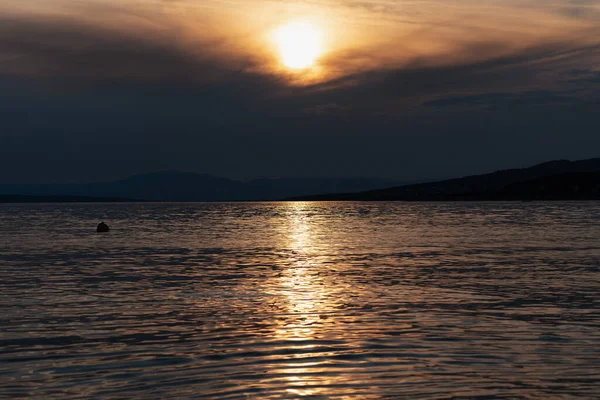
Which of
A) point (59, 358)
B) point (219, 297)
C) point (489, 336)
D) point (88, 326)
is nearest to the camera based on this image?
point (59, 358)

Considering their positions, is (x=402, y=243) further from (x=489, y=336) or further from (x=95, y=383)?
(x=95, y=383)

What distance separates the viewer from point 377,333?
20.6m

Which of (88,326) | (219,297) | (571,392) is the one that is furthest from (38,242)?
(571,392)

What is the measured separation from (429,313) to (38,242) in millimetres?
54383

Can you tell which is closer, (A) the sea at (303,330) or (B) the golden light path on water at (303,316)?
(A) the sea at (303,330)

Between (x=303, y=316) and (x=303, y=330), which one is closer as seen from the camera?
(x=303, y=330)

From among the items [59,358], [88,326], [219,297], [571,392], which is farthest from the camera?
[219,297]

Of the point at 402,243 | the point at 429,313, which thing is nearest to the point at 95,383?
the point at 429,313

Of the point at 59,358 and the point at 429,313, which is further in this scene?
the point at 429,313

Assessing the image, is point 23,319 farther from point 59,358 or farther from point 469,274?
point 469,274

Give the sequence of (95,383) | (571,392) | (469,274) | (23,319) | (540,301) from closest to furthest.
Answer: (571,392), (95,383), (23,319), (540,301), (469,274)

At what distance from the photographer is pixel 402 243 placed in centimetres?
6438

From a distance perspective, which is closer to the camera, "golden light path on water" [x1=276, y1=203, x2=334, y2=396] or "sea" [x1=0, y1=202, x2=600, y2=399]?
"sea" [x1=0, y1=202, x2=600, y2=399]

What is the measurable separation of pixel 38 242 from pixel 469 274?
1843 inches
